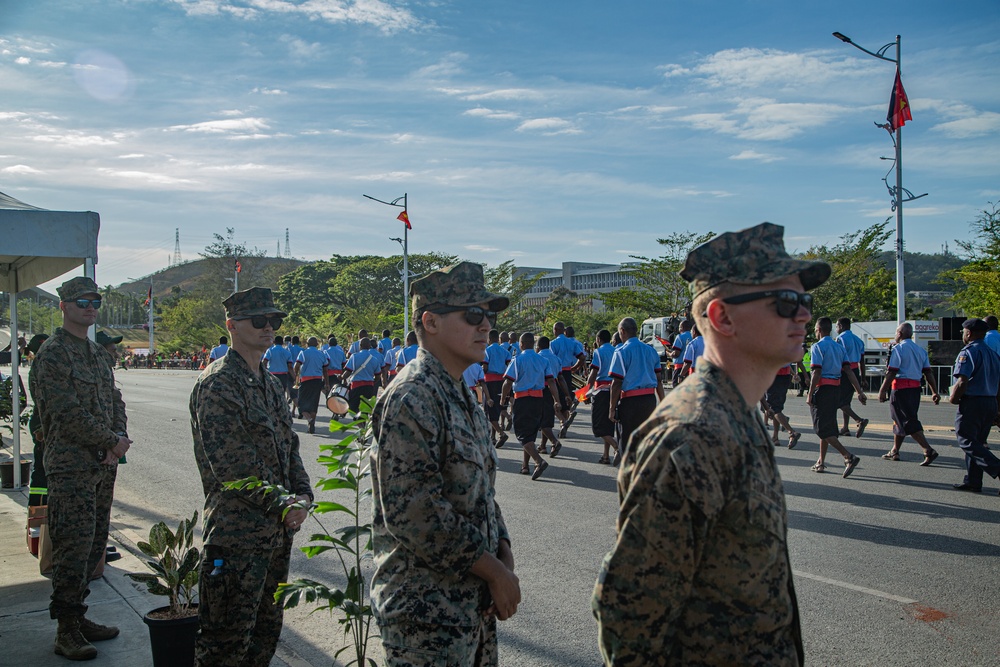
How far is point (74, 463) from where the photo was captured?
4848mm

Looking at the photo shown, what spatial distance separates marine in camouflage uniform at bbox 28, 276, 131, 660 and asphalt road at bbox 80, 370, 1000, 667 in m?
1.31

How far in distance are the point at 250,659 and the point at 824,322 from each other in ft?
34.8

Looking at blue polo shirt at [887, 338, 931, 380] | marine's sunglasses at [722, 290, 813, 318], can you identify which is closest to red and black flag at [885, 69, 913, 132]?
blue polo shirt at [887, 338, 931, 380]

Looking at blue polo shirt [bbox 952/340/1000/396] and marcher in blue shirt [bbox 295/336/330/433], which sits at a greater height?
blue polo shirt [bbox 952/340/1000/396]

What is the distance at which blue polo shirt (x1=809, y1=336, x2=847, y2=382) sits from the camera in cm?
1113

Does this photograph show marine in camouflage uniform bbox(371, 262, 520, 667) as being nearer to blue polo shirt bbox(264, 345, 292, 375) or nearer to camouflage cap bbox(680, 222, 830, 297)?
camouflage cap bbox(680, 222, 830, 297)

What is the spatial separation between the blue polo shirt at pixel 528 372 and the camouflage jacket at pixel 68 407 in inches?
293

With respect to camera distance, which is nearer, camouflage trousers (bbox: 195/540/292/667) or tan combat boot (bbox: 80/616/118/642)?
camouflage trousers (bbox: 195/540/292/667)

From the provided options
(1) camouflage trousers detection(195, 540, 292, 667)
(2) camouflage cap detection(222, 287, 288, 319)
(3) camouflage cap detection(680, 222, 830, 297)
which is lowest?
(1) camouflage trousers detection(195, 540, 292, 667)

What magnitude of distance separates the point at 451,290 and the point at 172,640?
258 centimetres

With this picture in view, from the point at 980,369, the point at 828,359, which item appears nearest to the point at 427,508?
the point at 980,369

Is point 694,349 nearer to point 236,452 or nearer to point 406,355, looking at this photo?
point 406,355

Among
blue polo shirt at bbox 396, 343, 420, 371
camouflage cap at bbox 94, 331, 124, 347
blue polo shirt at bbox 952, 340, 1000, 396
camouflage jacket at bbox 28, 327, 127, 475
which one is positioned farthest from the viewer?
blue polo shirt at bbox 396, 343, 420, 371

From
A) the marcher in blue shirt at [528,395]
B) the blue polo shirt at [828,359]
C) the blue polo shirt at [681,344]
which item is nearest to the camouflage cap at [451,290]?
the marcher in blue shirt at [528,395]
